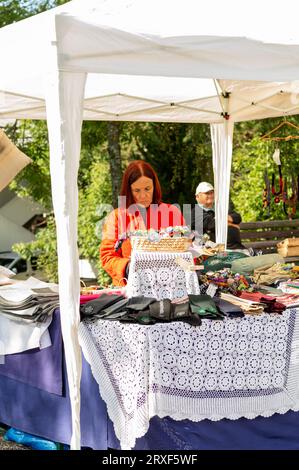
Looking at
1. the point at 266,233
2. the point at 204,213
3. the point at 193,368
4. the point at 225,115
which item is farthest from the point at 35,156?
the point at 193,368

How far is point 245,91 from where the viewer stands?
725 cm

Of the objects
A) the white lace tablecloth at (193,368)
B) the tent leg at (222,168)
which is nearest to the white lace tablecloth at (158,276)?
the white lace tablecloth at (193,368)

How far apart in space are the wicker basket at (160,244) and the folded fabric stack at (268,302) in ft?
1.61

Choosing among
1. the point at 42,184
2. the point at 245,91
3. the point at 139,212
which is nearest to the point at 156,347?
the point at 139,212

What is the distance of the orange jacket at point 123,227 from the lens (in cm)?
485

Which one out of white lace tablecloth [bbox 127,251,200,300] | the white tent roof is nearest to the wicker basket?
white lace tablecloth [bbox 127,251,200,300]

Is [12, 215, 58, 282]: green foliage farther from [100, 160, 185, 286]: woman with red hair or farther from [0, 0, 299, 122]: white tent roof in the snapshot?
[0, 0, 299, 122]: white tent roof

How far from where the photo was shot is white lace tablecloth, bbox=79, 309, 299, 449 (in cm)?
390

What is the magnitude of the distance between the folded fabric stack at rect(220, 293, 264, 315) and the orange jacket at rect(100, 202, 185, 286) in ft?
2.66

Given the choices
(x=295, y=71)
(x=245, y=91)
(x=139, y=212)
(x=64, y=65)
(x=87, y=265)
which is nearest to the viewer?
(x=64, y=65)

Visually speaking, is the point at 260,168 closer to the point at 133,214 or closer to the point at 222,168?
the point at 222,168

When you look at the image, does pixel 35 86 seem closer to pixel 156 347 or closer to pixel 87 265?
pixel 156 347

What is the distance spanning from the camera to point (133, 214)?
4957 millimetres
